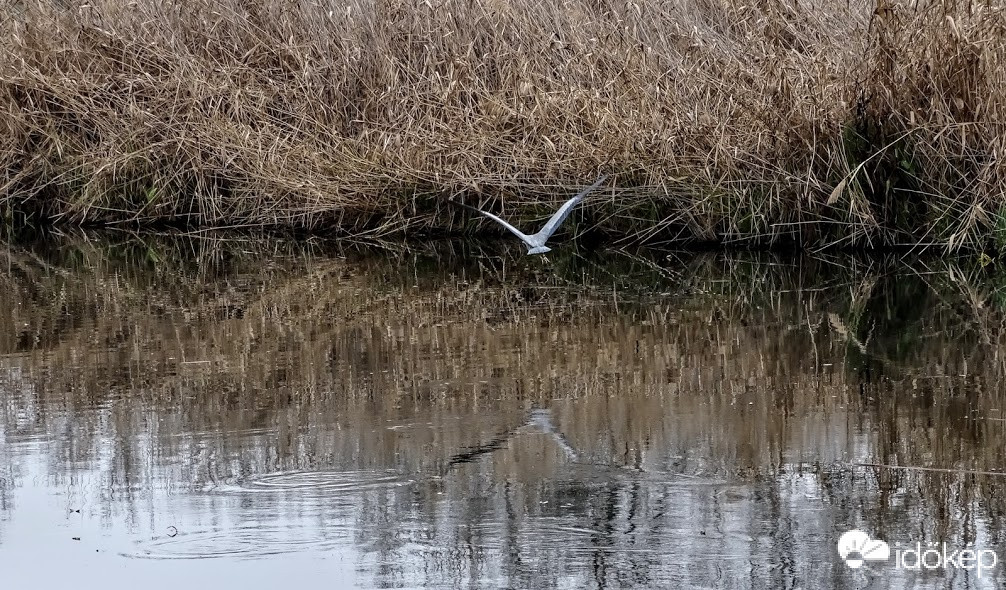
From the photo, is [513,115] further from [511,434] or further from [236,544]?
[236,544]

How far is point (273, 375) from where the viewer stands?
5.62m

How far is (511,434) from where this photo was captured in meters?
4.61

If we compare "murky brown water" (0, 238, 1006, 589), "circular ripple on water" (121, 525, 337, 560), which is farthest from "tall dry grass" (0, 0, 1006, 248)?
"circular ripple on water" (121, 525, 337, 560)

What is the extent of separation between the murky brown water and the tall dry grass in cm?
92

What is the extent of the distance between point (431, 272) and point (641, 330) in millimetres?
2493

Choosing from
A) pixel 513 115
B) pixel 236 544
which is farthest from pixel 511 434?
pixel 513 115

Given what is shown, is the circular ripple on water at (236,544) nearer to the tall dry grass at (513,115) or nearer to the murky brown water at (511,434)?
the murky brown water at (511,434)

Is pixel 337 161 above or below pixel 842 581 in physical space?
above

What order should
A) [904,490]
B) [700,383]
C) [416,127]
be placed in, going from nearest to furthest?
[904,490] < [700,383] < [416,127]

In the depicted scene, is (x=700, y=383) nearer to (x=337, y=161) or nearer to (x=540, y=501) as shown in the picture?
(x=540, y=501)

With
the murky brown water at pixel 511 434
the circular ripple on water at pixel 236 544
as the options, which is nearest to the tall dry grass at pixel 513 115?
the murky brown water at pixel 511 434

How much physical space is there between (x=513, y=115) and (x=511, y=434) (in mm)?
5369

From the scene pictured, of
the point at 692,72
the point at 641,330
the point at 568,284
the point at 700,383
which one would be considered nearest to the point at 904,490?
the point at 700,383

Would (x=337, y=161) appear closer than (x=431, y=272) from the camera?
No
